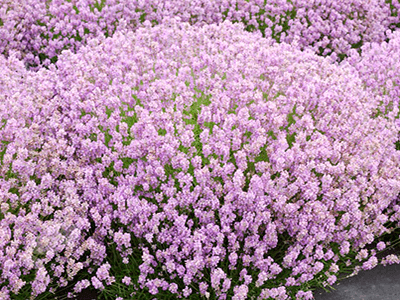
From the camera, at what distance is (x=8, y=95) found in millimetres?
4070

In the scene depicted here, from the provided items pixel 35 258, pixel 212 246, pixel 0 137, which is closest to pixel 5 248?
pixel 35 258

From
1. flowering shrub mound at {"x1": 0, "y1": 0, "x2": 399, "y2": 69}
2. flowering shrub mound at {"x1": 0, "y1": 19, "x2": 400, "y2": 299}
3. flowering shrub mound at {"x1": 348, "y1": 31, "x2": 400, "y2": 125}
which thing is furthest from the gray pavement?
flowering shrub mound at {"x1": 0, "y1": 0, "x2": 399, "y2": 69}

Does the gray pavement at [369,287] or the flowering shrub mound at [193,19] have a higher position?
the flowering shrub mound at [193,19]

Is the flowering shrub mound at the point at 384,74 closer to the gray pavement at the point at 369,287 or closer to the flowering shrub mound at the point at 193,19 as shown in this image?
the flowering shrub mound at the point at 193,19

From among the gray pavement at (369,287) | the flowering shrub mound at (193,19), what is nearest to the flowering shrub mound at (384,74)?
the flowering shrub mound at (193,19)

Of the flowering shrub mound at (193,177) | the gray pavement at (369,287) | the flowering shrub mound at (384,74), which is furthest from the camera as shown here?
the flowering shrub mound at (384,74)

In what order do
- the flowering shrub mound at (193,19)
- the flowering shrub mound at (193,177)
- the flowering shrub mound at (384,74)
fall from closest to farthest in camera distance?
the flowering shrub mound at (193,177) < the flowering shrub mound at (384,74) < the flowering shrub mound at (193,19)

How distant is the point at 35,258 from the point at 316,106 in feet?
8.45

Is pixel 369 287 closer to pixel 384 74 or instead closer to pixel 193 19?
pixel 384 74

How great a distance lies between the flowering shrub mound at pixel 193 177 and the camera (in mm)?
3152

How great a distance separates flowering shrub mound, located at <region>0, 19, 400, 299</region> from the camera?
124 inches

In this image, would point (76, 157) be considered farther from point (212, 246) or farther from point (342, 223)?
point (342, 223)

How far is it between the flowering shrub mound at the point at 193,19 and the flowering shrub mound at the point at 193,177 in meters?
2.00

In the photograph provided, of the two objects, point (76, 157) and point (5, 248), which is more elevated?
point (76, 157)
